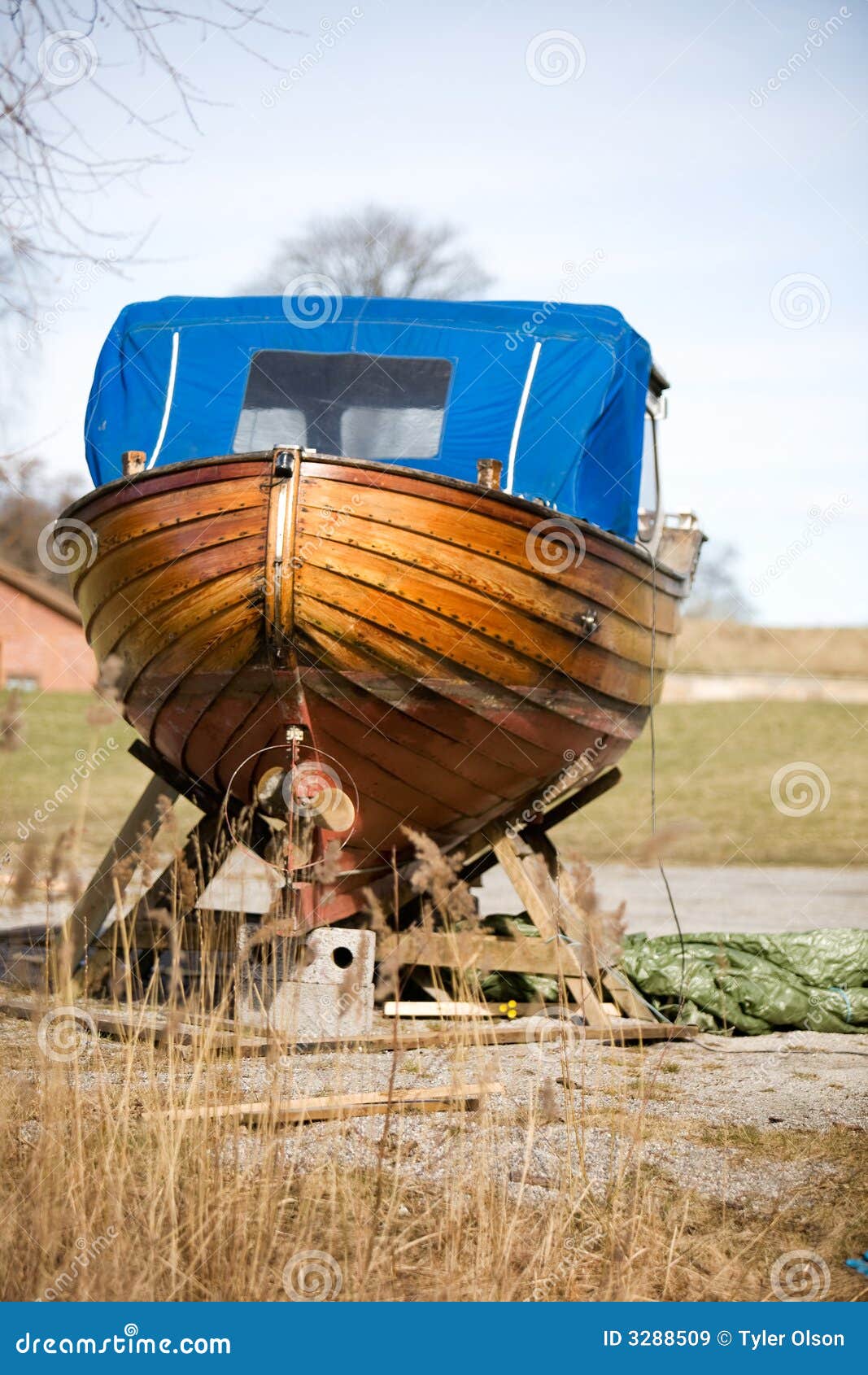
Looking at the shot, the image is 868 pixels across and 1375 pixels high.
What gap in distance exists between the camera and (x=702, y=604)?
123 feet

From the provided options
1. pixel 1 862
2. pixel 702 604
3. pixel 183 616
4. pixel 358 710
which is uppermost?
pixel 702 604

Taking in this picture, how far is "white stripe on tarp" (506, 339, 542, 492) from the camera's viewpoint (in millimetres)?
6082

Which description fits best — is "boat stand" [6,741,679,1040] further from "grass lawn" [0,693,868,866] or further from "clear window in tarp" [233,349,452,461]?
"grass lawn" [0,693,868,866]

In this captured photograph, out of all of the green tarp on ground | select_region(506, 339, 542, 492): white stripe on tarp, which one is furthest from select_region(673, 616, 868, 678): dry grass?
select_region(506, 339, 542, 492): white stripe on tarp

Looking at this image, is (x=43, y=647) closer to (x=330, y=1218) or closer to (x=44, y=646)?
(x=44, y=646)

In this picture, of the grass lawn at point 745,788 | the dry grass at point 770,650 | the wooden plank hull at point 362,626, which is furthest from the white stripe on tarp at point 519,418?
the dry grass at point 770,650

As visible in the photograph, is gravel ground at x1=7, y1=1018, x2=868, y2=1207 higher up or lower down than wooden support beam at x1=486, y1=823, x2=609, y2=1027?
lower down

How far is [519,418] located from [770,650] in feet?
94.3

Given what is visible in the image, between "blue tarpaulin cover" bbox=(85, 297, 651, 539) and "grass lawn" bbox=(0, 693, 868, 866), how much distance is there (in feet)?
19.9

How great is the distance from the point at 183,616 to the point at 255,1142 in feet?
8.48

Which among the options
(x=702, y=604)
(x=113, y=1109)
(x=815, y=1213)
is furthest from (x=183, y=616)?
(x=702, y=604)

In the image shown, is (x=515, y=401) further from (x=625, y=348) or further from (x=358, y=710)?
(x=358, y=710)

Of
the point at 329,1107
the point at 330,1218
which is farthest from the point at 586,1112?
the point at 330,1218

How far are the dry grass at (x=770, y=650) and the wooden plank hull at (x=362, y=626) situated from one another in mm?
25539
